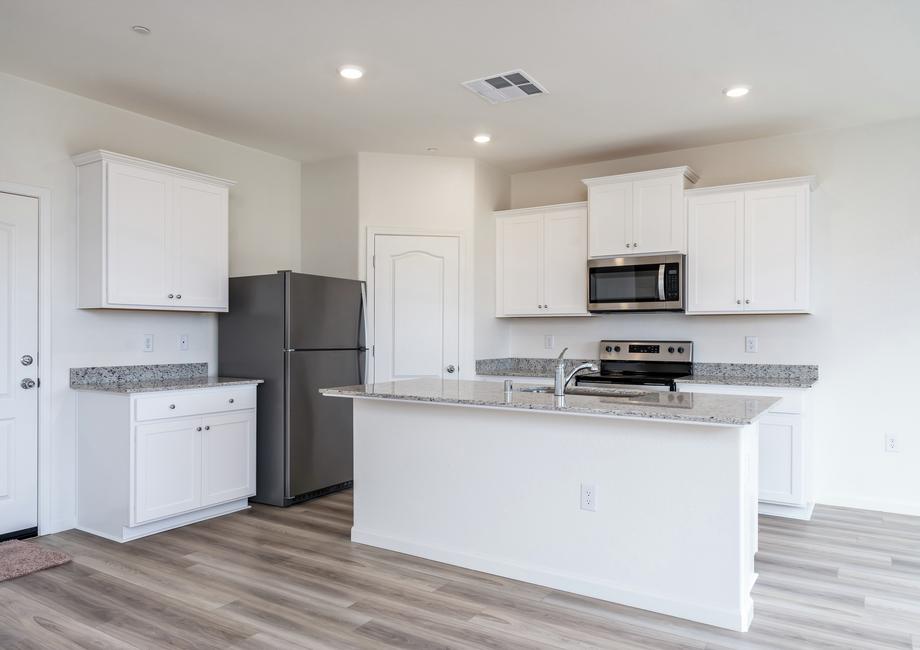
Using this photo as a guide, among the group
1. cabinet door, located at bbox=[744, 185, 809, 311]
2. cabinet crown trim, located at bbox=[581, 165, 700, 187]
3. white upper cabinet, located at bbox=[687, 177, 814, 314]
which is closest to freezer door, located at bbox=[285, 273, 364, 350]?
cabinet crown trim, located at bbox=[581, 165, 700, 187]

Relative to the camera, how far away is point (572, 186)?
545cm

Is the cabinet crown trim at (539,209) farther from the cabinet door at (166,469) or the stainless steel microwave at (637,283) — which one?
the cabinet door at (166,469)

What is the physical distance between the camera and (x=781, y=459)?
4.02m

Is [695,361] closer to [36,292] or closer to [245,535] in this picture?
[245,535]

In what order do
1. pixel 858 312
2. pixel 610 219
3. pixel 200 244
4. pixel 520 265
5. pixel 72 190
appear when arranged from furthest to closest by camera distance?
pixel 520 265, pixel 610 219, pixel 858 312, pixel 200 244, pixel 72 190

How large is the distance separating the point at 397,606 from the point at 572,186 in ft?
12.6

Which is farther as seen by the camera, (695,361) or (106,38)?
(695,361)

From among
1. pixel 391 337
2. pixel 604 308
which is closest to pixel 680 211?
pixel 604 308

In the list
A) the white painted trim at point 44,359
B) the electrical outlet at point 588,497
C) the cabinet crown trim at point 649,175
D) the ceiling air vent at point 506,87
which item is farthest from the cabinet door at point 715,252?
the white painted trim at point 44,359

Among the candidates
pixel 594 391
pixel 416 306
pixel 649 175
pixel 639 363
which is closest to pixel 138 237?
pixel 416 306

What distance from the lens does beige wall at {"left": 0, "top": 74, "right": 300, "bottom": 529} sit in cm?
366

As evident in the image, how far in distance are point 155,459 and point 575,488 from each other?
7.89 feet

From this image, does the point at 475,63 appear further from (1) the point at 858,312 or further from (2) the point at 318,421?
(1) the point at 858,312

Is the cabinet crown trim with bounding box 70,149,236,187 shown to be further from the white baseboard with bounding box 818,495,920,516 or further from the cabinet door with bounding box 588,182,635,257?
the white baseboard with bounding box 818,495,920,516
